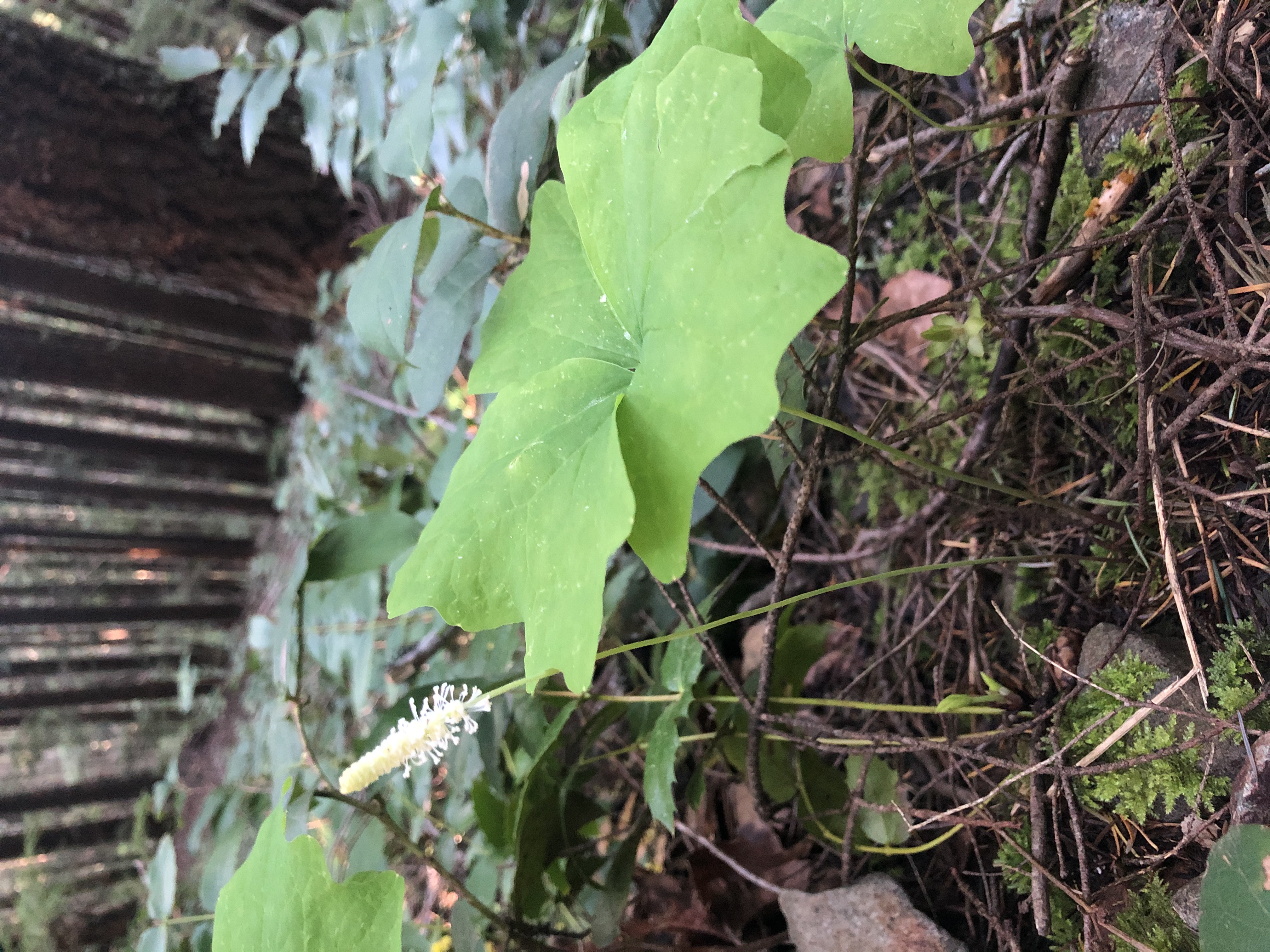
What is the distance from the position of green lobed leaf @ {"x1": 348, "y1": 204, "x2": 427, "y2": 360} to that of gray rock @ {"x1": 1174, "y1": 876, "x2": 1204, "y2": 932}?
3.28 feet

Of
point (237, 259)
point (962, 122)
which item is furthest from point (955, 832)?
point (237, 259)

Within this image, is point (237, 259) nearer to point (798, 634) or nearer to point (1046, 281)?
point (798, 634)

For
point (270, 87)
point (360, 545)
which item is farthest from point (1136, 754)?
point (270, 87)

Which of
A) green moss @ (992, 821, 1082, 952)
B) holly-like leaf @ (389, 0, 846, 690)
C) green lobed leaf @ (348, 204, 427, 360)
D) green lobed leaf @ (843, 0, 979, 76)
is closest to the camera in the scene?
holly-like leaf @ (389, 0, 846, 690)

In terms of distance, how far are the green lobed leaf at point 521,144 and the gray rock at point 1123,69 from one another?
2.20 feet

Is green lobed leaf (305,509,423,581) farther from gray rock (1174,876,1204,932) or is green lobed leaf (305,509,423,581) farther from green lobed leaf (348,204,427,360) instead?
gray rock (1174,876,1204,932)

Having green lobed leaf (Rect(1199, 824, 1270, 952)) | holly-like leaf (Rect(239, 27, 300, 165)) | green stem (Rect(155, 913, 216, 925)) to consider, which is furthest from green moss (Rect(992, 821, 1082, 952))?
holly-like leaf (Rect(239, 27, 300, 165))

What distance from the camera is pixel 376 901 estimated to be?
0.76 m

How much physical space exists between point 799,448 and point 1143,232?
1.34 feet

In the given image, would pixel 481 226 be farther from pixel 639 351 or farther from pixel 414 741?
pixel 414 741

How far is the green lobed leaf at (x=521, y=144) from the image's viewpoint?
0.96 metres

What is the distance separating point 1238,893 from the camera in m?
0.48

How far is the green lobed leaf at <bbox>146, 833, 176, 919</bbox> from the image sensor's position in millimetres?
1307

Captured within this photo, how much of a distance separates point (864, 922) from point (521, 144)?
1137mm
